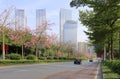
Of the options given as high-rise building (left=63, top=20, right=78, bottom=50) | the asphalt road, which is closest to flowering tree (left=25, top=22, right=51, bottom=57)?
the asphalt road

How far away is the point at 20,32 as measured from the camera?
72.6 metres

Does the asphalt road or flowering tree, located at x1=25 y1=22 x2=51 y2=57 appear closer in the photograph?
the asphalt road

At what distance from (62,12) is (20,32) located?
386 ft

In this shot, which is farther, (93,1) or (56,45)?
(56,45)

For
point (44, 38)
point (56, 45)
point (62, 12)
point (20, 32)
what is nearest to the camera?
point (20, 32)

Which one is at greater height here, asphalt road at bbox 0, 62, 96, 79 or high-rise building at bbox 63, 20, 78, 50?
high-rise building at bbox 63, 20, 78, 50

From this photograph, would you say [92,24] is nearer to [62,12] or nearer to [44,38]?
[44,38]

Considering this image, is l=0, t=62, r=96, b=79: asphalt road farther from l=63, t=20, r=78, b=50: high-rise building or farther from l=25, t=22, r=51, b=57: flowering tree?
l=63, t=20, r=78, b=50: high-rise building

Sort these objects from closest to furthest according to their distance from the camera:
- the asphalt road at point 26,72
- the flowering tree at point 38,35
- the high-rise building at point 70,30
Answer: the asphalt road at point 26,72 < the flowering tree at point 38,35 < the high-rise building at point 70,30

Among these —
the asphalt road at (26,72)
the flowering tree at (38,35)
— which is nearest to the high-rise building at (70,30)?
the flowering tree at (38,35)

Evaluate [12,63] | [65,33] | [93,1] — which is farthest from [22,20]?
[65,33]

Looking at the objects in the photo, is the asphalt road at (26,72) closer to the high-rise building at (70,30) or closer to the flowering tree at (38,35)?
the flowering tree at (38,35)

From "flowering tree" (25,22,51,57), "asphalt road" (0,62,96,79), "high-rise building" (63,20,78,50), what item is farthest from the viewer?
"high-rise building" (63,20,78,50)

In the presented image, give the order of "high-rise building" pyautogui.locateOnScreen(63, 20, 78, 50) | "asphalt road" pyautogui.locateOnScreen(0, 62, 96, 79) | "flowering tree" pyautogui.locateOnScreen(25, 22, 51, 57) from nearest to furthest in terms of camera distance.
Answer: "asphalt road" pyautogui.locateOnScreen(0, 62, 96, 79)
"flowering tree" pyautogui.locateOnScreen(25, 22, 51, 57)
"high-rise building" pyautogui.locateOnScreen(63, 20, 78, 50)
